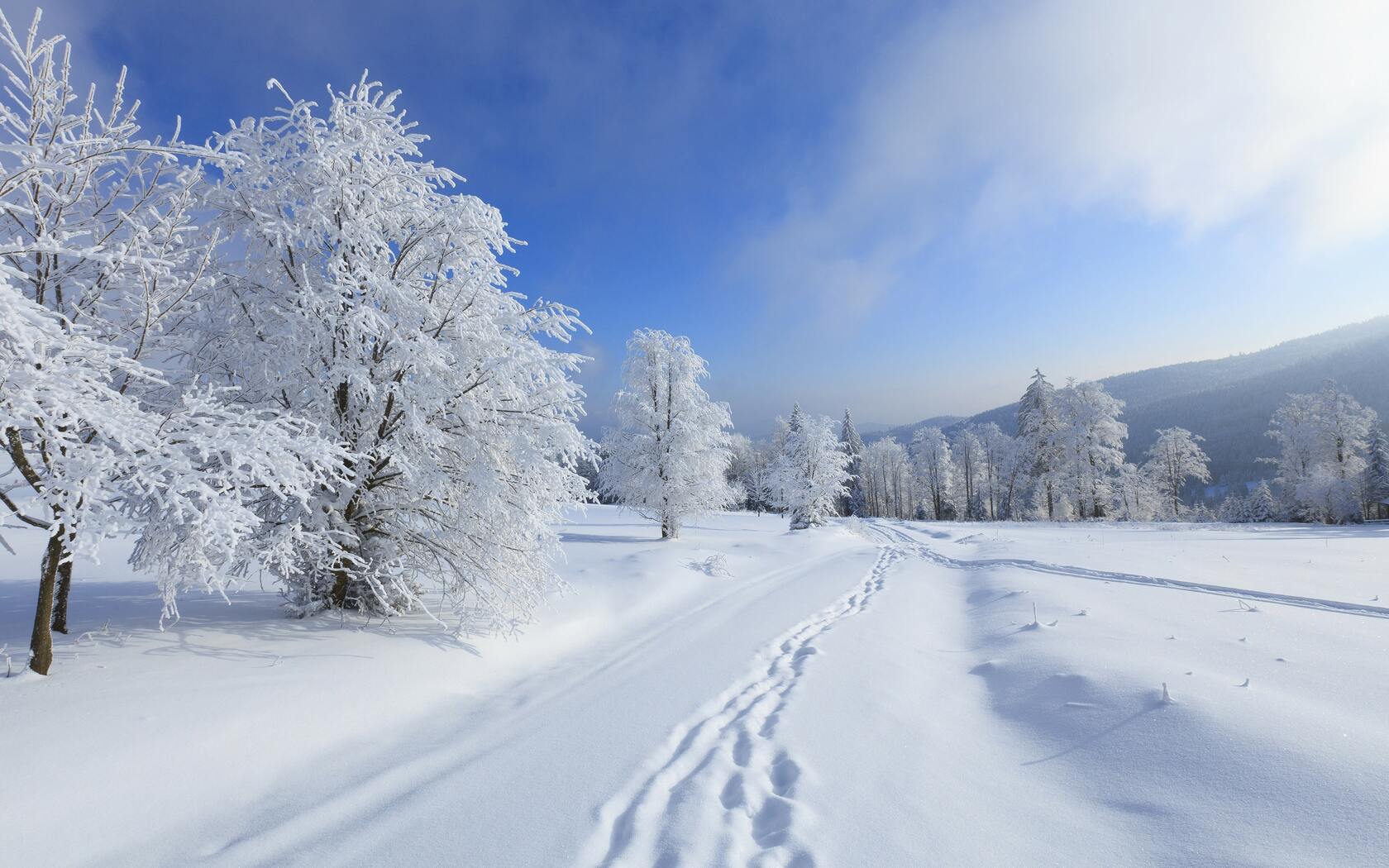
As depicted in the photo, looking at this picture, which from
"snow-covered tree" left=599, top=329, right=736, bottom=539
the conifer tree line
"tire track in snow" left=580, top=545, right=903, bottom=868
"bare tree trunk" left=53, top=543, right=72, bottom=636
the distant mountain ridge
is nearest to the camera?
"tire track in snow" left=580, top=545, right=903, bottom=868

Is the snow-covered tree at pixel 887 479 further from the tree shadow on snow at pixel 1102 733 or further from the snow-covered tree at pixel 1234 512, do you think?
the tree shadow on snow at pixel 1102 733

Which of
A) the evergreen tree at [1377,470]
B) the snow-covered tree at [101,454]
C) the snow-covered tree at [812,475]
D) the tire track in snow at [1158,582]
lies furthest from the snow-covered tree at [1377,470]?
the snow-covered tree at [101,454]

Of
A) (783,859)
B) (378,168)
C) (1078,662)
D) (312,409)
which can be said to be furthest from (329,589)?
(1078,662)

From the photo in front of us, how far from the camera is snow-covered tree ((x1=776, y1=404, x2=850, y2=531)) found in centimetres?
2945

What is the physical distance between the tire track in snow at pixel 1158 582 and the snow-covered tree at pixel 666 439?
8861 mm

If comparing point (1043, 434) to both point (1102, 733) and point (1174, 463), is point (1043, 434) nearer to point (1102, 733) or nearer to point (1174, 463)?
point (1174, 463)

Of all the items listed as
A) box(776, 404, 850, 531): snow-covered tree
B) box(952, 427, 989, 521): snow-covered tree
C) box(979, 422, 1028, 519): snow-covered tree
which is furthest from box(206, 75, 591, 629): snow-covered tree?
box(952, 427, 989, 521): snow-covered tree

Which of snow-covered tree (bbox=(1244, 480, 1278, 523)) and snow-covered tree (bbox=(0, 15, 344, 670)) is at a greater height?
snow-covered tree (bbox=(0, 15, 344, 670))

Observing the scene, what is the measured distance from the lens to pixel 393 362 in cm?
688

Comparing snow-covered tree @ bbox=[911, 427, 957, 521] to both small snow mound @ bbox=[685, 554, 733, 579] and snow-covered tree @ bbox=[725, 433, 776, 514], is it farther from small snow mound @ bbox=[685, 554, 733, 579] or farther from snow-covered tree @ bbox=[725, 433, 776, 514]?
small snow mound @ bbox=[685, 554, 733, 579]

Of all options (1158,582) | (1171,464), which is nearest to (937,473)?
(1171,464)

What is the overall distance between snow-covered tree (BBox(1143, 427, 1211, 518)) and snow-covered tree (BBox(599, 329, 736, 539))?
37.7 metres

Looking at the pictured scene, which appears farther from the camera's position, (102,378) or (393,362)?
(393,362)

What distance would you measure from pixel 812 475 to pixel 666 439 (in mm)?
11520
